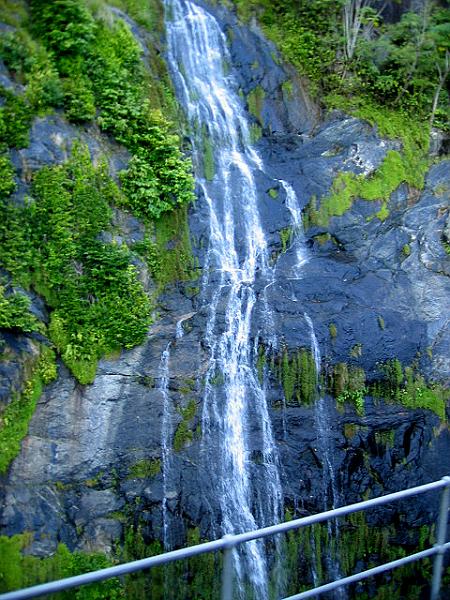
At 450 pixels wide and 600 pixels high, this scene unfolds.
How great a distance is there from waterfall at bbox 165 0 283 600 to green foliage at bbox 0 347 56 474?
7.73 ft

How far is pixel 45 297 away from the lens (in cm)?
936

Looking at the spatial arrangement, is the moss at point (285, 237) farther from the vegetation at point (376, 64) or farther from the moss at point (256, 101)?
the moss at point (256, 101)

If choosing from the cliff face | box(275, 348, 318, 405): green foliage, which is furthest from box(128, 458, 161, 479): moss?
box(275, 348, 318, 405): green foliage

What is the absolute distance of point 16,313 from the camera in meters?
8.70

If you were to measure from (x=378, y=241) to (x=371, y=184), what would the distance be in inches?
49.3

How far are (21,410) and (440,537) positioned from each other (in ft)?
19.9

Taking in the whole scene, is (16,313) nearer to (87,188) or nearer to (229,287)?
(87,188)

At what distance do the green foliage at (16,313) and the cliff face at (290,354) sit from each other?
253 mm

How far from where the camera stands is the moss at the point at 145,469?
29.2ft

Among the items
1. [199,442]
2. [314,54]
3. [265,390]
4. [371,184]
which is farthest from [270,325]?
[314,54]

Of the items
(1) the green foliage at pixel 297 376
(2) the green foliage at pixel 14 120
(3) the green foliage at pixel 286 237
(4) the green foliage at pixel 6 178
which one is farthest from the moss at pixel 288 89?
(4) the green foliage at pixel 6 178

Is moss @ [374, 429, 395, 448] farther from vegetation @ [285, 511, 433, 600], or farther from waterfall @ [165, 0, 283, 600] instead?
waterfall @ [165, 0, 283, 600]

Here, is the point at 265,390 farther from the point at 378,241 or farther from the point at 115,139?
the point at 115,139

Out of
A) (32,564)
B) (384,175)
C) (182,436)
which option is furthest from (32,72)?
(32,564)
